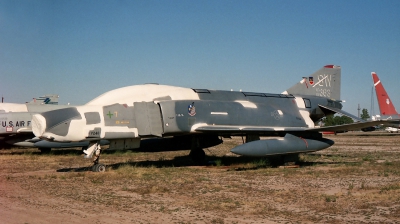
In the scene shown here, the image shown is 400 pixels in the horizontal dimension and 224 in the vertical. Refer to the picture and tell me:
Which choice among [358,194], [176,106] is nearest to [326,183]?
[358,194]

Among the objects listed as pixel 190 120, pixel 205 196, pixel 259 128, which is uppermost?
pixel 190 120

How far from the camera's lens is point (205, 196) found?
32.4ft

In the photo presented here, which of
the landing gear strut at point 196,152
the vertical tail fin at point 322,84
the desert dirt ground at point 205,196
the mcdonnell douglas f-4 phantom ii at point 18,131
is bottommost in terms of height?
the desert dirt ground at point 205,196

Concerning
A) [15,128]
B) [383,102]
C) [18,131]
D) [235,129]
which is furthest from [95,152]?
[383,102]

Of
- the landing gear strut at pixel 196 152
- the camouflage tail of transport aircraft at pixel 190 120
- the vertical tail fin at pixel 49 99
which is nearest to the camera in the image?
the camouflage tail of transport aircraft at pixel 190 120

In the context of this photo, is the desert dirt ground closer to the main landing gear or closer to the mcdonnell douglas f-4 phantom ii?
the main landing gear

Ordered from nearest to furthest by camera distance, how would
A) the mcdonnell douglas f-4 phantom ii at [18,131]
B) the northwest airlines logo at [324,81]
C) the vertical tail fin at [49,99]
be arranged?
the northwest airlines logo at [324,81] → the mcdonnell douglas f-4 phantom ii at [18,131] → the vertical tail fin at [49,99]

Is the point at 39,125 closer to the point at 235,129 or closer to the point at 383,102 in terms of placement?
the point at 235,129

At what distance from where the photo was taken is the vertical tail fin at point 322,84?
20812mm

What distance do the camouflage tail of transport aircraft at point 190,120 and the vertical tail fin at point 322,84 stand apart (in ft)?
4.91

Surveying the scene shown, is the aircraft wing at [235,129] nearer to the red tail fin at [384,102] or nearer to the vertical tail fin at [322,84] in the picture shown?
the vertical tail fin at [322,84]

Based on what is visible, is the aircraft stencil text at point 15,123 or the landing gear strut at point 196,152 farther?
the aircraft stencil text at point 15,123

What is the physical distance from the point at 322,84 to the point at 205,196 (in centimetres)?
1319

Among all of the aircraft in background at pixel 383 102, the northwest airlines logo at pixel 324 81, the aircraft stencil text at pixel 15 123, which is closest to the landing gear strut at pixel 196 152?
the northwest airlines logo at pixel 324 81
